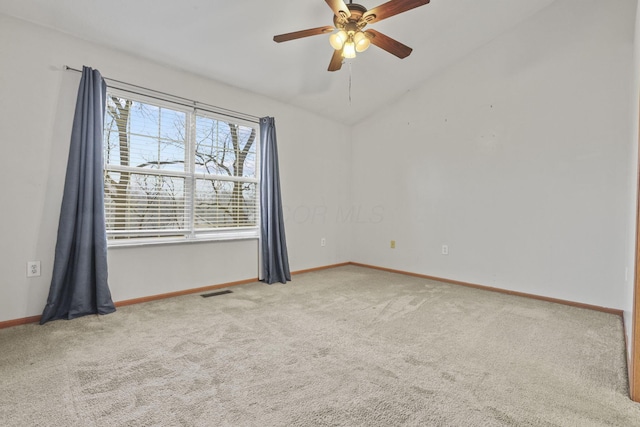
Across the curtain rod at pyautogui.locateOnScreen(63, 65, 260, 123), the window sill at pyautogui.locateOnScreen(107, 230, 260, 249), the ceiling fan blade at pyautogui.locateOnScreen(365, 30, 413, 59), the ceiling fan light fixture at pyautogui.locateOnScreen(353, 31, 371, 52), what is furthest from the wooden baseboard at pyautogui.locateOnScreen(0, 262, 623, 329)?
the ceiling fan light fixture at pyautogui.locateOnScreen(353, 31, 371, 52)

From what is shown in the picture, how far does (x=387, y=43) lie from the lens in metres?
2.37

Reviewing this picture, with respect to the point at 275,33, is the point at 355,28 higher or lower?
lower

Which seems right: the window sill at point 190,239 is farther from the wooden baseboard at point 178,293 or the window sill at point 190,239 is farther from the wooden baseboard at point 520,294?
the wooden baseboard at point 520,294

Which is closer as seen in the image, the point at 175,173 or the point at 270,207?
the point at 175,173

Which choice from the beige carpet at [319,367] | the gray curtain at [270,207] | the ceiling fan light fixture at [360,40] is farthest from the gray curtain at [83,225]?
the ceiling fan light fixture at [360,40]

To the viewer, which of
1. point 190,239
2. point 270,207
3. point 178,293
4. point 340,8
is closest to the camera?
point 340,8

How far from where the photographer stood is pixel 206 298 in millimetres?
3094

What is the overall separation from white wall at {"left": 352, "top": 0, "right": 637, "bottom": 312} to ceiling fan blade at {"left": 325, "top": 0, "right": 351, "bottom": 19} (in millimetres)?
2284

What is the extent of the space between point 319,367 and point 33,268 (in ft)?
7.91

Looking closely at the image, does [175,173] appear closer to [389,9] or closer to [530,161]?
[389,9]

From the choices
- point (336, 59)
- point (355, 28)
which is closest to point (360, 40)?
point (355, 28)

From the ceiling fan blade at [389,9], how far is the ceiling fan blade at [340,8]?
0.12 m

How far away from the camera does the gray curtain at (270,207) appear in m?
3.73

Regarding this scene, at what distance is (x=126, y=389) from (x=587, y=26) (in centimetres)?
463
